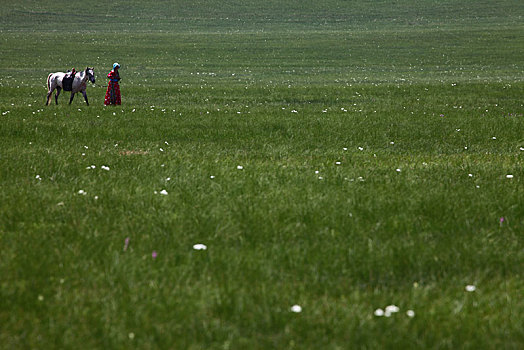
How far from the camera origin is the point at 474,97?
21.6 m

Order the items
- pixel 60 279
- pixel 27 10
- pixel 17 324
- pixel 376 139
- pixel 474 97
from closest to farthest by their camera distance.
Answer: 1. pixel 17 324
2. pixel 60 279
3. pixel 376 139
4. pixel 474 97
5. pixel 27 10

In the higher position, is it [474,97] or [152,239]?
[152,239]

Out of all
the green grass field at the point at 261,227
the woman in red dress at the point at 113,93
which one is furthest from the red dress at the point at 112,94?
the green grass field at the point at 261,227

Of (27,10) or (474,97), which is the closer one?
(474,97)

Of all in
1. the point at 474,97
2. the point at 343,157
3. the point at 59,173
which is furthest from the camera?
the point at 474,97

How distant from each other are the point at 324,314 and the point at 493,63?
148 feet

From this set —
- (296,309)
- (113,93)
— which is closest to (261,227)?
(296,309)

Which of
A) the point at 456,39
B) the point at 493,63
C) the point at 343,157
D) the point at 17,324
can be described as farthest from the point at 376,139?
the point at 456,39

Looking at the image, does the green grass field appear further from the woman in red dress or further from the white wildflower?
the woman in red dress

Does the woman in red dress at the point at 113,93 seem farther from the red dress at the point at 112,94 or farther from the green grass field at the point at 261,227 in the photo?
the green grass field at the point at 261,227

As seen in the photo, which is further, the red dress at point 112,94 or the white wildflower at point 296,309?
the red dress at point 112,94

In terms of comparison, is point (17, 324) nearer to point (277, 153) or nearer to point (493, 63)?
point (277, 153)

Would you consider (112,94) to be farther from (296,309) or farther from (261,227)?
(296,309)

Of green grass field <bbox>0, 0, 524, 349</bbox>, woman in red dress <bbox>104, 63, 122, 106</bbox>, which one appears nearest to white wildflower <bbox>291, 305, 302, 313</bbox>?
green grass field <bbox>0, 0, 524, 349</bbox>
